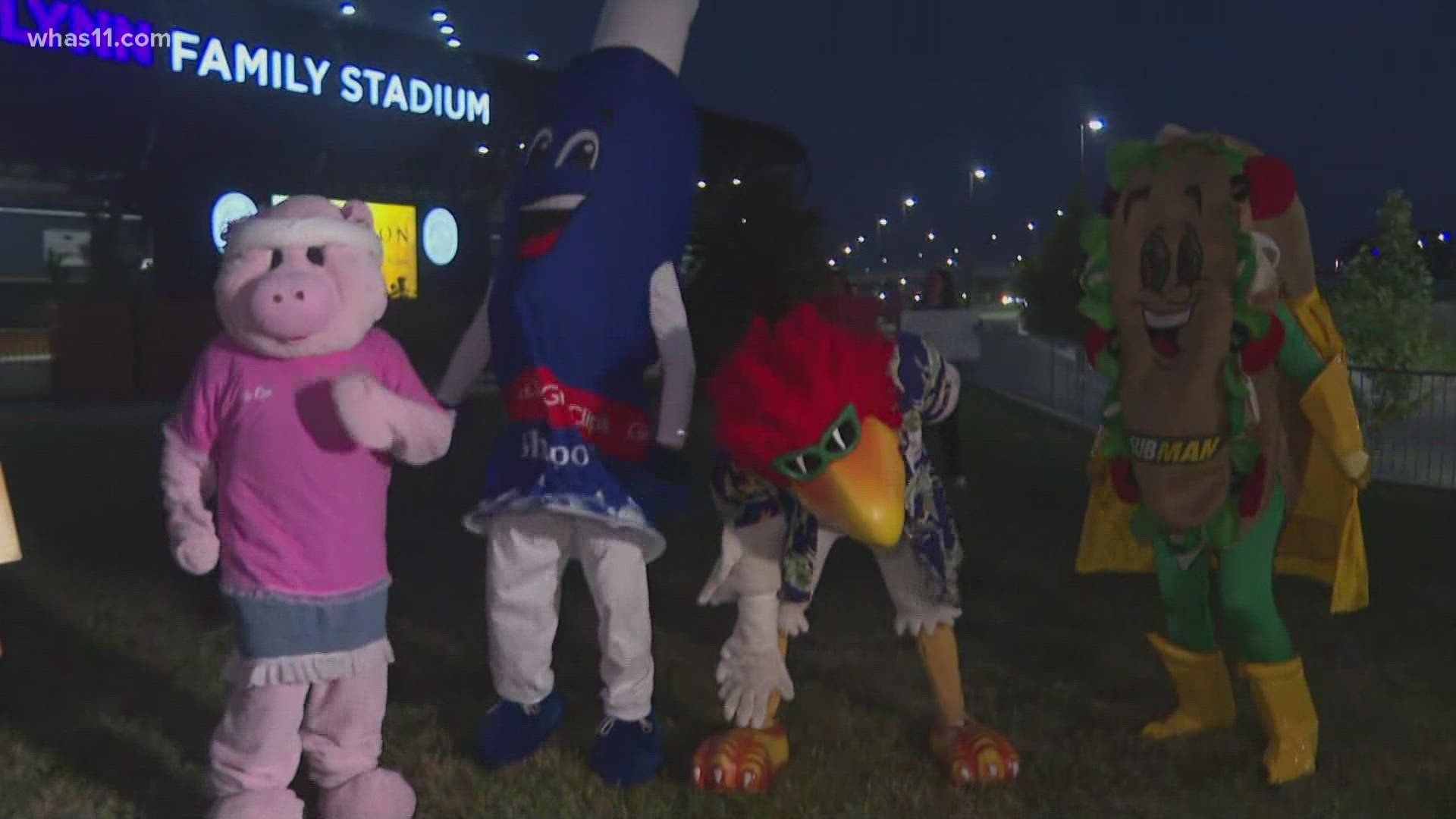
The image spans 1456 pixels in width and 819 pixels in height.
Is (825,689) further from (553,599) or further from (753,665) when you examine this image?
(553,599)

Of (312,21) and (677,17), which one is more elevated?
(312,21)

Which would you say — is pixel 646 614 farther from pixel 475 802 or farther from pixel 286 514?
pixel 286 514

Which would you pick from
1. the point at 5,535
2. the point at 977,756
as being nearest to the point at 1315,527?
the point at 977,756

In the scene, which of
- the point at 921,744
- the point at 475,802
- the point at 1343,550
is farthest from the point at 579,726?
the point at 1343,550

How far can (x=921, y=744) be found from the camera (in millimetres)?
4129

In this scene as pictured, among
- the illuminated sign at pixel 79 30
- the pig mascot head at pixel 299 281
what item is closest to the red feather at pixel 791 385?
the pig mascot head at pixel 299 281

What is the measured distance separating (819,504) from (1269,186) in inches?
59.8

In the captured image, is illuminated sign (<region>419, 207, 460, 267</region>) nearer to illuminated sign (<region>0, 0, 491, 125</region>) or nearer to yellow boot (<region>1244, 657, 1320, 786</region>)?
illuminated sign (<region>0, 0, 491, 125</region>)

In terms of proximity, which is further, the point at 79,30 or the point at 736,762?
the point at 79,30

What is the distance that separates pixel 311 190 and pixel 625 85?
1631 centimetres

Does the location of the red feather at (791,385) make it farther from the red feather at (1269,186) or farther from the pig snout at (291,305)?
the red feather at (1269,186)

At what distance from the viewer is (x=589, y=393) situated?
3.78 m

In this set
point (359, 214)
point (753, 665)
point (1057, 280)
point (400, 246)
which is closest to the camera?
point (359, 214)

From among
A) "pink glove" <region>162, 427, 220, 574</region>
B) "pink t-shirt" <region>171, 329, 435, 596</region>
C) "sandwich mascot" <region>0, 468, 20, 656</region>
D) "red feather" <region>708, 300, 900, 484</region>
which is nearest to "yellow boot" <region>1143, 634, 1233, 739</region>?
"red feather" <region>708, 300, 900, 484</region>
